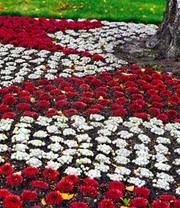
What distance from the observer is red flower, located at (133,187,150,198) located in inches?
187

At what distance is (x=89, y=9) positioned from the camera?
1213cm

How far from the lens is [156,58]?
859 centimetres

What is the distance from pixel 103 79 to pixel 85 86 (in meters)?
0.50

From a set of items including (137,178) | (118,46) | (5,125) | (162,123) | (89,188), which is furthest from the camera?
(118,46)

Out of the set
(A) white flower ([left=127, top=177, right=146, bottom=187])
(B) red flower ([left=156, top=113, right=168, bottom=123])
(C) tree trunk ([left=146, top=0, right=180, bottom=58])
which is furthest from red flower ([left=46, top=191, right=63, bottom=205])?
(C) tree trunk ([left=146, top=0, right=180, bottom=58])

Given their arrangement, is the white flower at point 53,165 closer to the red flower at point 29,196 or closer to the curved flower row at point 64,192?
the curved flower row at point 64,192

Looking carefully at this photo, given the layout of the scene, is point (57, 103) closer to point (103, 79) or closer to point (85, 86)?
point (85, 86)

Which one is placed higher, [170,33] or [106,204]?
[170,33]

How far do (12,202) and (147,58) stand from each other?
197 inches

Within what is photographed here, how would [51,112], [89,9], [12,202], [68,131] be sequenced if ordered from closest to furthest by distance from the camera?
[12,202]
[68,131]
[51,112]
[89,9]

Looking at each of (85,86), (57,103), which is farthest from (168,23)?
(57,103)

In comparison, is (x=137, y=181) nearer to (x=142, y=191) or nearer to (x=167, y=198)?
(x=142, y=191)

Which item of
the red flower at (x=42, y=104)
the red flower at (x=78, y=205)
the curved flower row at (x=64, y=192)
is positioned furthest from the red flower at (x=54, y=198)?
the red flower at (x=42, y=104)

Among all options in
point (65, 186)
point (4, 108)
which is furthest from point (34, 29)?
point (65, 186)
